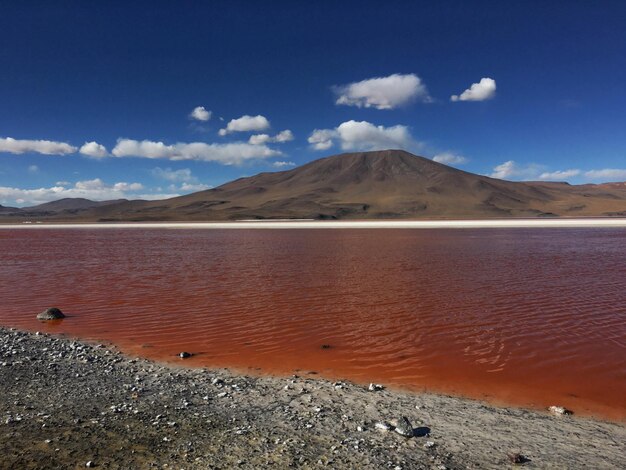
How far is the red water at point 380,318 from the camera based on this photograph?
9.41 metres

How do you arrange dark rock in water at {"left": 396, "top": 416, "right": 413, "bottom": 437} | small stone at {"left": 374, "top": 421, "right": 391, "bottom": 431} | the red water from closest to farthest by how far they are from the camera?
dark rock in water at {"left": 396, "top": 416, "right": 413, "bottom": 437}, small stone at {"left": 374, "top": 421, "right": 391, "bottom": 431}, the red water

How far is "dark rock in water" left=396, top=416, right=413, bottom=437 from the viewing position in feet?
20.8

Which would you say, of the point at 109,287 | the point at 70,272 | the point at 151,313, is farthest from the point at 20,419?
the point at 70,272

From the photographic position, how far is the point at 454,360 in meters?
10.3

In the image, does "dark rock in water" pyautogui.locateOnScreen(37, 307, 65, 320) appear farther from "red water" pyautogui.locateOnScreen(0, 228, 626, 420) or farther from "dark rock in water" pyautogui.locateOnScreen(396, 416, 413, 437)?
"dark rock in water" pyautogui.locateOnScreen(396, 416, 413, 437)

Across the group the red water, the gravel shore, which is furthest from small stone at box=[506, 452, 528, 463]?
the red water

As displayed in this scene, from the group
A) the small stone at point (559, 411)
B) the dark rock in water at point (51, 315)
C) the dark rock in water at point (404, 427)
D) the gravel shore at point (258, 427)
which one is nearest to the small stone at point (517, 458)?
the gravel shore at point (258, 427)

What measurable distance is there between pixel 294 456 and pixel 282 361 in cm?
454

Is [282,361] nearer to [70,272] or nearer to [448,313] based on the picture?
[448,313]

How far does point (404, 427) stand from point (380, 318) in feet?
25.0

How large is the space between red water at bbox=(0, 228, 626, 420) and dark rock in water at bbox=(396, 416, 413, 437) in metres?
2.13

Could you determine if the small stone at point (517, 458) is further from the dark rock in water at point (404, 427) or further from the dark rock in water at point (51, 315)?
the dark rock in water at point (51, 315)

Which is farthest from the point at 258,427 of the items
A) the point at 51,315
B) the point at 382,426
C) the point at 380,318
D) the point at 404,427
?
the point at 51,315

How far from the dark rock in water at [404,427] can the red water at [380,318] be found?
213cm
